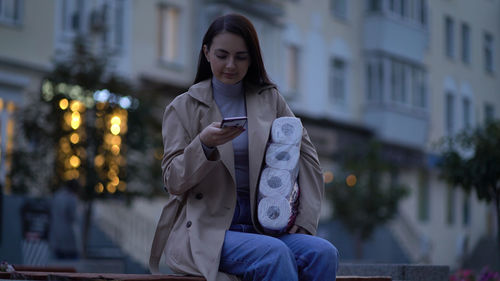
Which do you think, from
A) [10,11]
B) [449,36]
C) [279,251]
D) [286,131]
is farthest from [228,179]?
[449,36]

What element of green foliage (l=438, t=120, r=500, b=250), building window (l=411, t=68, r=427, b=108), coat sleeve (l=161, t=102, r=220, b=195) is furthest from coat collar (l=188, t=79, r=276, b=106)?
building window (l=411, t=68, r=427, b=108)

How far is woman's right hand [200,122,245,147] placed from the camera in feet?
13.9

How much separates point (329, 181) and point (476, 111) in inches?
719

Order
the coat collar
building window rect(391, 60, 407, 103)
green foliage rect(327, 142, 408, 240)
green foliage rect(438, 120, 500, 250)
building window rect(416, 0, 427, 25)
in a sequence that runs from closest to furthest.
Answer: the coat collar < green foliage rect(438, 120, 500, 250) < green foliage rect(327, 142, 408, 240) < building window rect(391, 60, 407, 103) < building window rect(416, 0, 427, 25)

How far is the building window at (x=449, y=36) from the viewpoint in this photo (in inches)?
1600

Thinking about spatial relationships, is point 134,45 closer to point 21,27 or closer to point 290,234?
point 21,27

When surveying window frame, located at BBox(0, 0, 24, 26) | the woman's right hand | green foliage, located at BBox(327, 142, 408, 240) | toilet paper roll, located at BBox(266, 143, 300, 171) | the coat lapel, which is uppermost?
window frame, located at BBox(0, 0, 24, 26)

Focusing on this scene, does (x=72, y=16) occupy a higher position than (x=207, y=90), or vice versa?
(x=72, y=16)

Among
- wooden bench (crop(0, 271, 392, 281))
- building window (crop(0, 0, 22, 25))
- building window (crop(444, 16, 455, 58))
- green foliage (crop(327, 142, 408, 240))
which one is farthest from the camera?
building window (crop(444, 16, 455, 58))

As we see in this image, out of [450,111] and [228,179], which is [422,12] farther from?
[228,179]

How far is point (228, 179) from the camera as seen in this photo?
4.60 metres

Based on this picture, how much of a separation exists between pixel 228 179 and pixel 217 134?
394 millimetres

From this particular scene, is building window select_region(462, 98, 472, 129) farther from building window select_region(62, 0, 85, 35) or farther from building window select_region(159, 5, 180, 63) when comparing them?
building window select_region(62, 0, 85, 35)

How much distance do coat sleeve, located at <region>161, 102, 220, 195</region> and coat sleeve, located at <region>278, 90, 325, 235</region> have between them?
1.72 feet
